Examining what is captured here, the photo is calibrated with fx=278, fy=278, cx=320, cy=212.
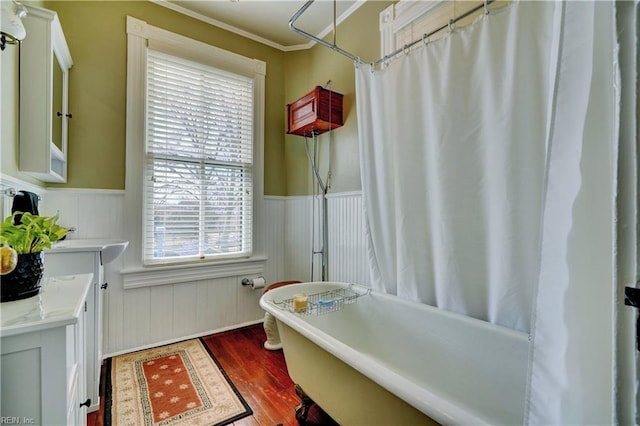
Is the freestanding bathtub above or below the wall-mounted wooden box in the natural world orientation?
below

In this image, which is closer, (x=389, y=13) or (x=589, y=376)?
(x=589, y=376)

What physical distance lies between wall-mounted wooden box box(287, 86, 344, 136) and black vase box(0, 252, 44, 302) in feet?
6.11

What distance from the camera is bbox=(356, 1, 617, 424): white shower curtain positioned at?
547 millimetres

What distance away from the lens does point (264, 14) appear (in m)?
2.45

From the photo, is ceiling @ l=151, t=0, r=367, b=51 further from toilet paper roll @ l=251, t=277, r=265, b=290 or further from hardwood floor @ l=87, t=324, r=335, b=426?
hardwood floor @ l=87, t=324, r=335, b=426

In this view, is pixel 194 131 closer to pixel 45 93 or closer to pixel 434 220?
pixel 45 93

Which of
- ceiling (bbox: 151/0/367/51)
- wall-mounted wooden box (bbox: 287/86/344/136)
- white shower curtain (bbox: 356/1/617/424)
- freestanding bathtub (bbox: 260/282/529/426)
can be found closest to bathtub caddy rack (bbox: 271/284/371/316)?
freestanding bathtub (bbox: 260/282/529/426)

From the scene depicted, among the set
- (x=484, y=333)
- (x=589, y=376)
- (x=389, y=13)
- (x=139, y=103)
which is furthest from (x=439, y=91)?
(x=139, y=103)

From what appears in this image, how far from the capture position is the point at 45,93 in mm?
1504

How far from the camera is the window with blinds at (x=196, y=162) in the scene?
Result: 2287 mm

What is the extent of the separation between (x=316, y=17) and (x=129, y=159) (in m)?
1.98

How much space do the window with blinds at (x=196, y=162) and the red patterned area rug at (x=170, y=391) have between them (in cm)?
76

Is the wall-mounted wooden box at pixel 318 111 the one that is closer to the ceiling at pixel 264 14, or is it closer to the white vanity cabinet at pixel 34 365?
the ceiling at pixel 264 14

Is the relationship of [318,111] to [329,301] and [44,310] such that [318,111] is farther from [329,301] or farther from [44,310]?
[44,310]
